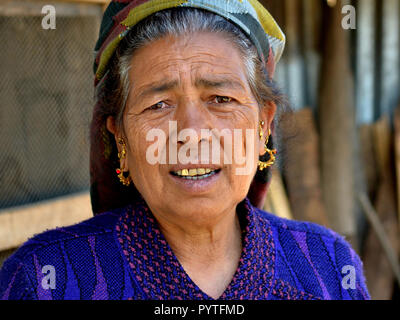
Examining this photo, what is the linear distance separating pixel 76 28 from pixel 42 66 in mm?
290

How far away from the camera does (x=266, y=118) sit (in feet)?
6.40

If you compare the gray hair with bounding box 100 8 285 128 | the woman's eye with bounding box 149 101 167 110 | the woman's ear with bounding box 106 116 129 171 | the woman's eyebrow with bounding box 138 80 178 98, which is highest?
the gray hair with bounding box 100 8 285 128

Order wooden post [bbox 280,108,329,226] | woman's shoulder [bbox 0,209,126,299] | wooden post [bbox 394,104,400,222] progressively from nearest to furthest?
woman's shoulder [bbox 0,209,126,299] < wooden post [bbox 280,108,329,226] < wooden post [bbox 394,104,400,222]

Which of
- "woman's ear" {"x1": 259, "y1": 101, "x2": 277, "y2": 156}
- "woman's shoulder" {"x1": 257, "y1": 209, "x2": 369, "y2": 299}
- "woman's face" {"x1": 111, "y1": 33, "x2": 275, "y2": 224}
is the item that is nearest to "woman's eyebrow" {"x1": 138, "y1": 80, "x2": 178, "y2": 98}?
"woman's face" {"x1": 111, "y1": 33, "x2": 275, "y2": 224}

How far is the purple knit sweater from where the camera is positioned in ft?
5.33

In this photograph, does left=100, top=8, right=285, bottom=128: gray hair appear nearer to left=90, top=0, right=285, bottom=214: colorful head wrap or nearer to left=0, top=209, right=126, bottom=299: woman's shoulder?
left=90, top=0, right=285, bottom=214: colorful head wrap

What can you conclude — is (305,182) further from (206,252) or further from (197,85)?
(197,85)

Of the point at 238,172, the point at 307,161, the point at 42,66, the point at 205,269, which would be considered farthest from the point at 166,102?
the point at 307,161

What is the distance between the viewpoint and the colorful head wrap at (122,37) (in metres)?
1.67

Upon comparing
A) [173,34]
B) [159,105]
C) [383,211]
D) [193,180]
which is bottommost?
[383,211]

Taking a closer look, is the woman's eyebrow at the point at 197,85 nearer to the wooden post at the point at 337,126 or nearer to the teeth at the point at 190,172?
the teeth at the point at 190,172

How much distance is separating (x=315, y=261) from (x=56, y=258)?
1.01 metres

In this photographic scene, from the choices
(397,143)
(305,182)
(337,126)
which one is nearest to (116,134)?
(305,182)

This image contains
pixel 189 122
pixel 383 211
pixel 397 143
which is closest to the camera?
pixel 189 122
